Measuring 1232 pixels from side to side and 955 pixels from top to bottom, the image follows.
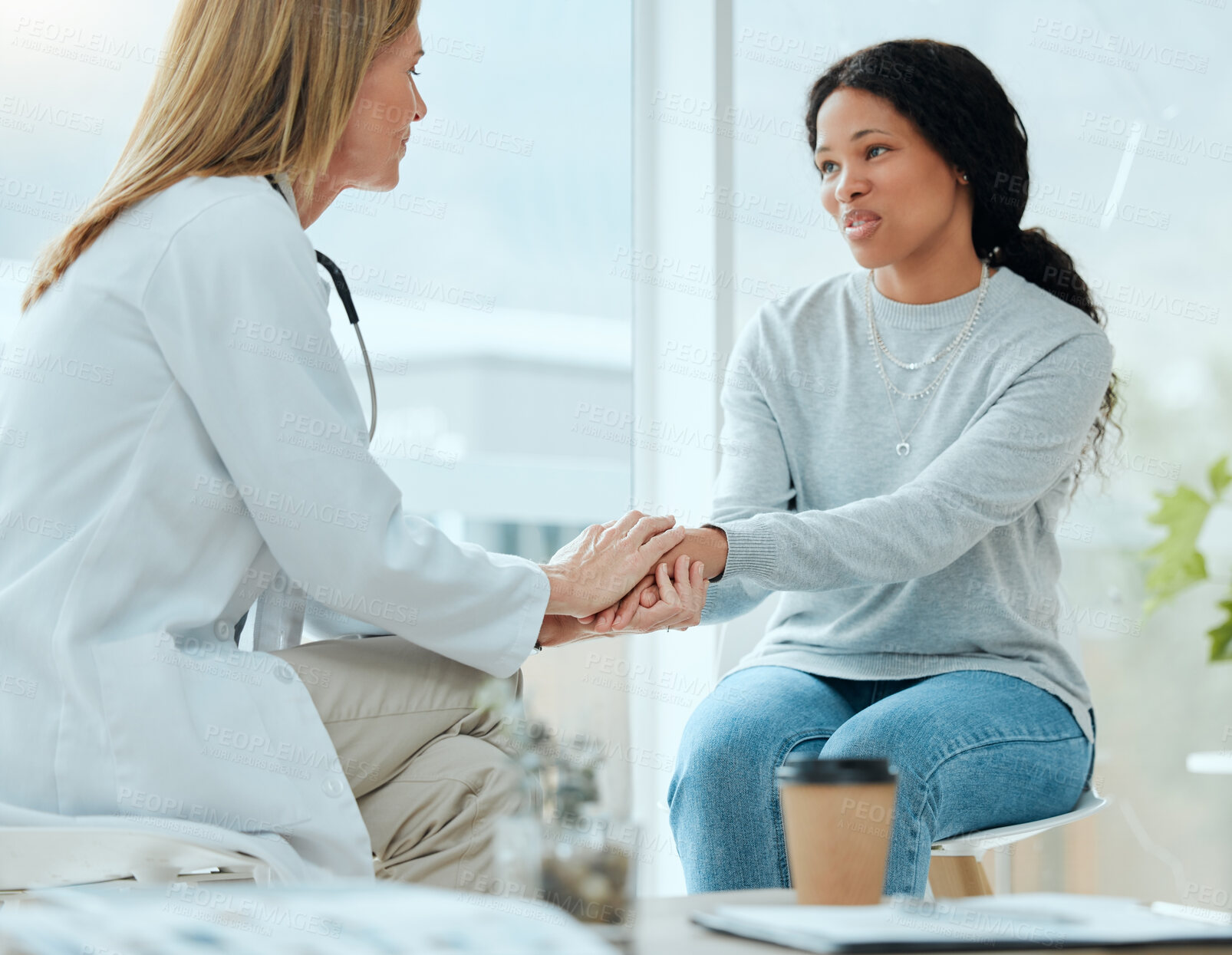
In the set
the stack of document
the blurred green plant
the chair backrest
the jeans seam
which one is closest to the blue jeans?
the jeans seam

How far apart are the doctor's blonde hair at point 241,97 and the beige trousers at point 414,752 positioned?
503 mm

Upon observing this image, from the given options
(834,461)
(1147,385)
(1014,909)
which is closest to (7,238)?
(834,461)

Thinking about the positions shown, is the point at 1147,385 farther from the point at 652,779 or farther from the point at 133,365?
the point at 133,365

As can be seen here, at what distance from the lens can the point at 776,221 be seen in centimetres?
258

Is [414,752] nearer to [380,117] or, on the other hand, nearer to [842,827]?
[842,827]

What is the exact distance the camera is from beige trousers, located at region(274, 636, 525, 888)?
3.94 ft

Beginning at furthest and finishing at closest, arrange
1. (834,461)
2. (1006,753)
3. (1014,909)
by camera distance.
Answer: (834,461) < (1006,753) < (1014,909)

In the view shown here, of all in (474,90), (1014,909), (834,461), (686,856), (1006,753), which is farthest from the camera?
(474,90)

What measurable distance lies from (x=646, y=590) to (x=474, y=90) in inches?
48.2

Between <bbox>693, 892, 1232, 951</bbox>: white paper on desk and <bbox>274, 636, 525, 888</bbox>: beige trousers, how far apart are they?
353 mm

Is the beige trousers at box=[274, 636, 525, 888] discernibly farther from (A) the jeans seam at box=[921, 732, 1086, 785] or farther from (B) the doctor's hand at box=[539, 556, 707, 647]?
(A) the jeans seam at box=[921, 732, 1086, 785]

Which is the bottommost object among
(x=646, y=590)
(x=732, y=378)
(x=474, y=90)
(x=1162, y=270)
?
(x=646, y=590)

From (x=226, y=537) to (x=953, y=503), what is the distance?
0.94 metres

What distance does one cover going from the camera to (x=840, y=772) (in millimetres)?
918
